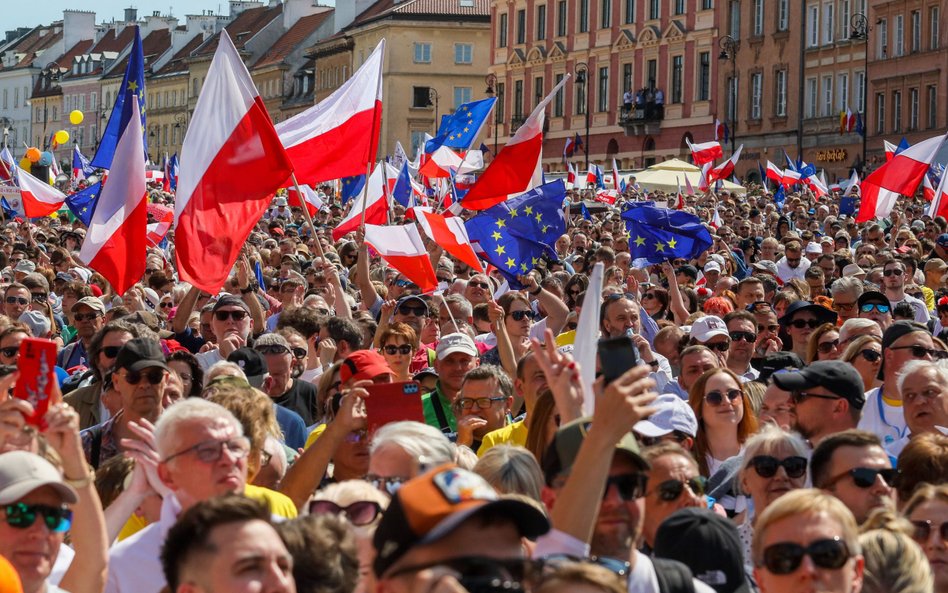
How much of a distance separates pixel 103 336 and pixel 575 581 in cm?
555

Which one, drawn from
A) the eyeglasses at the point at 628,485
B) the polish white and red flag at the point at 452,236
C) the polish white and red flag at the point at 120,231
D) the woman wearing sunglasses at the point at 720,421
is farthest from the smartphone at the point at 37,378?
the polish white and red flag at the point at 452,236

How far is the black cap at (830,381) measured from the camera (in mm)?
7199

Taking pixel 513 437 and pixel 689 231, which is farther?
pixel 689 231

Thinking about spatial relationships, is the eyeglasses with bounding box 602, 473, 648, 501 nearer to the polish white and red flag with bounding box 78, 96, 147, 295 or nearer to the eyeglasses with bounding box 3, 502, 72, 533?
the eyeglasses with bounding box 3, 502, 72, 533

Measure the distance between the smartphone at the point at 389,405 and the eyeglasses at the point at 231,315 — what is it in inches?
143

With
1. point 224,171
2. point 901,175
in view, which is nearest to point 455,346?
point 224,171

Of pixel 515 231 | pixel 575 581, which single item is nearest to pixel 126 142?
pixel 515 231

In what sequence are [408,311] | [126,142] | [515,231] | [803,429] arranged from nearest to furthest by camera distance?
[803,429] → [408,311] → [126,142] → [515,231]

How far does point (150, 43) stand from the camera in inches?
5226

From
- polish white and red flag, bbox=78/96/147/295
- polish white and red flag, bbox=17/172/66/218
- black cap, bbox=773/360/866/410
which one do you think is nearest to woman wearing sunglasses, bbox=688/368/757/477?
black cap, bbox=773/360/866/410

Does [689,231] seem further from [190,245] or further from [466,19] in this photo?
[466,19]

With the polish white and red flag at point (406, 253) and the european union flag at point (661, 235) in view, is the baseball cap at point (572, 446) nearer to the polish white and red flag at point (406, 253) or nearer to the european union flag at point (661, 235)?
the polish white and red flag at point (406, 253)

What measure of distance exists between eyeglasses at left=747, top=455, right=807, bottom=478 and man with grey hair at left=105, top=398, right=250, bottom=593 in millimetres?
1818

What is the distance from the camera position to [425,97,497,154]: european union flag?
2244 cm
